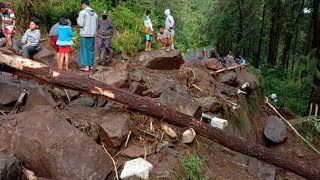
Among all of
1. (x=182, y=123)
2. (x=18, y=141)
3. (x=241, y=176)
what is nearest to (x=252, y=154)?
(x=241, y=176)

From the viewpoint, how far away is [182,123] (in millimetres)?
5473

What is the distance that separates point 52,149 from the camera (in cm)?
444

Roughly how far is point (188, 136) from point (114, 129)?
1178 millimetres

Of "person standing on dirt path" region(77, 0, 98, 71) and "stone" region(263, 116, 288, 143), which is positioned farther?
"stone" region(263, 116, 288, 143)

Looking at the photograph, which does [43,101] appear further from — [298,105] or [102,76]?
[298,105]

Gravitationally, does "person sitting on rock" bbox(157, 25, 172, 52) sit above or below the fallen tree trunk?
above

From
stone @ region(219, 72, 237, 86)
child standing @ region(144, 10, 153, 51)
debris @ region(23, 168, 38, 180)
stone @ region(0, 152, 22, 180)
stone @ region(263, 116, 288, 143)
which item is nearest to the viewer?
stone @ region(0, 152, 22, 180)

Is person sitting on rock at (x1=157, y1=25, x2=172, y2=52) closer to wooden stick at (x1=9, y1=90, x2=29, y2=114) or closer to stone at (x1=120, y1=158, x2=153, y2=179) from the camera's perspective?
wooden stick at (x1=9, y1=90, x2=29, y2=114)

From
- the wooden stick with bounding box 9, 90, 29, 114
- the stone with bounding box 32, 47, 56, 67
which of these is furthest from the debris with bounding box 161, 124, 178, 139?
the stone with bounding box 32, 47, 56, 67

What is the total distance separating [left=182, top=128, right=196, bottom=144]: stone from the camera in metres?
5.63

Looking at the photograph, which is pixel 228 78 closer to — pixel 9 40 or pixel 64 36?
pixel 64 36

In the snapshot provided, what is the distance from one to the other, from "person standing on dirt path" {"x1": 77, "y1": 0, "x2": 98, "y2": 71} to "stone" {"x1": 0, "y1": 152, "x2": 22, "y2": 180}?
18.2 ft

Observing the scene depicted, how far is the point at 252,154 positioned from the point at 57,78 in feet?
10.3

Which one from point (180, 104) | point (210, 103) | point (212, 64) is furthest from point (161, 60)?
point (180, 104)
